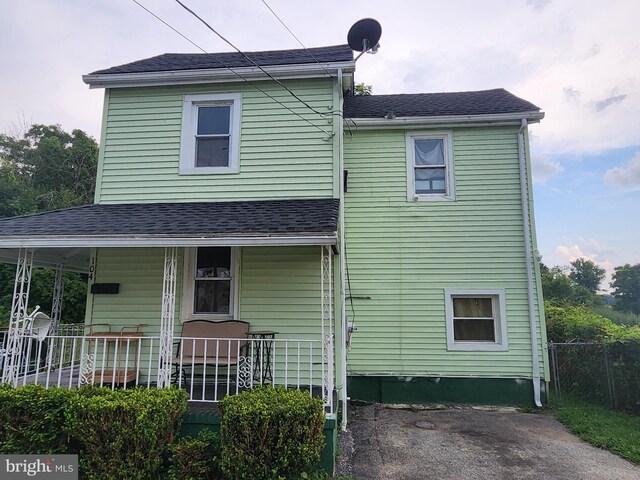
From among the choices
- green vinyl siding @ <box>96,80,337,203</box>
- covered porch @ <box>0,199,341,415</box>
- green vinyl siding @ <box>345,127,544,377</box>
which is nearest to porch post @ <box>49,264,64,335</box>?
covered porch @ <box>0,199,341,415</box>

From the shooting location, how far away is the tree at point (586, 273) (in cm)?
4275

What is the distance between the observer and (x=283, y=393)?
3.94 meters

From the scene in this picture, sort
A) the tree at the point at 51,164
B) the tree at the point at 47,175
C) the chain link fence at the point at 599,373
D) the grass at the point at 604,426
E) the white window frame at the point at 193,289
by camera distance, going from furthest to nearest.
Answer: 1. the tree at the point at 51,164
2. the tree at the point at 47,175
3. the chain link fence at the point at 599,373
4. the white window frame at the point at 193,289
5. the grass at the point at 604,426

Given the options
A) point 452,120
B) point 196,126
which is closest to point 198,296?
point 196,126

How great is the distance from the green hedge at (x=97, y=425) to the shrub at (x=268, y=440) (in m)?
0.71

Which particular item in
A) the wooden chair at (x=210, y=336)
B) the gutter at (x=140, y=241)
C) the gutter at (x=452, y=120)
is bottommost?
the wooden chair at (x=210, y=336)

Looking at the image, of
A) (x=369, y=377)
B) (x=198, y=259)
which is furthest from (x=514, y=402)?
(x=198, y=259)

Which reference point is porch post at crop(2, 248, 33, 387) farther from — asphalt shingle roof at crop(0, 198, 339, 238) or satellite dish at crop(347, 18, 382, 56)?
satellite dish at crop(347, 18, 382, 56)

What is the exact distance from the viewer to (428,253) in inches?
295

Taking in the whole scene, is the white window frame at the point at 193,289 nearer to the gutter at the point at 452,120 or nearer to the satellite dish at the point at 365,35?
the gutter at the point at 452,120

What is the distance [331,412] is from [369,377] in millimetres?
3160

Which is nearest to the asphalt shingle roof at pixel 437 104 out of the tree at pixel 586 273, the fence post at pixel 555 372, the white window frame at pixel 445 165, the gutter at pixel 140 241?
the white window frame at pixel 445 165

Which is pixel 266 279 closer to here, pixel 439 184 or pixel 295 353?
pixel 295 353

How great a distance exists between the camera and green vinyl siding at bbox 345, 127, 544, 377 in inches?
282
